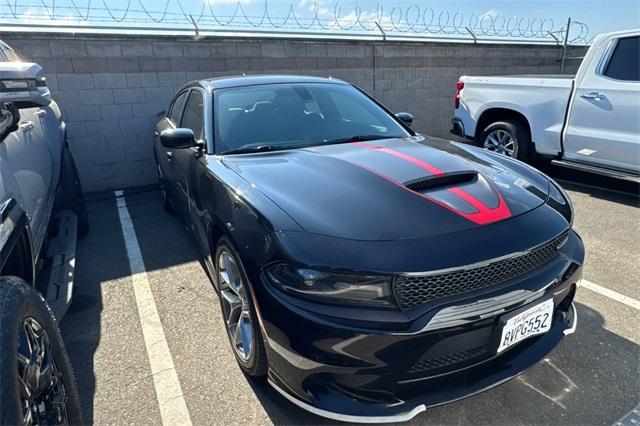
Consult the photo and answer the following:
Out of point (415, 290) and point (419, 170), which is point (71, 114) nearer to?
point (419, 170)

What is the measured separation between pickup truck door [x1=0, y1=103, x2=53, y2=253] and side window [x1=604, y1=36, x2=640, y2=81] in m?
5.85

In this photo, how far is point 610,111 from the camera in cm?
493

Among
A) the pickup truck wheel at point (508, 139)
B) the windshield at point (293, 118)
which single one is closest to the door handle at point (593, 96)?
the pickup truck wheel at point (508, 139)

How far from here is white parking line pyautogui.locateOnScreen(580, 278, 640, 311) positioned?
9.76ft

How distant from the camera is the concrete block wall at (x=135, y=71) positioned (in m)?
5.66

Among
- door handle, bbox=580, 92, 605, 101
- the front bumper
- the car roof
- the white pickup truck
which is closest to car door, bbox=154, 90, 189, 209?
the car roof

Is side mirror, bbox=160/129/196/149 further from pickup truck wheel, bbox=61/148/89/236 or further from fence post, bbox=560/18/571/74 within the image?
fence post, bbox=560/18/571/74

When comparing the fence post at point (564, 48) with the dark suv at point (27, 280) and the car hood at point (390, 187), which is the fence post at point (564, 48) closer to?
the car hood at point (390, 187)

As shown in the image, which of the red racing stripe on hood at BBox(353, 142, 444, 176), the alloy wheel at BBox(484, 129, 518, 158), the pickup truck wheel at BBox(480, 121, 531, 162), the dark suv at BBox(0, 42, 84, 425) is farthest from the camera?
the alloy wheel at BBox(484, 129, 518, 158)

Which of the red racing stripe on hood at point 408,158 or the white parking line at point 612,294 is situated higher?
the red racing stripe on hood at point 408,158

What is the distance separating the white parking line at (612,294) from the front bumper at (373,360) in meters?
1.65

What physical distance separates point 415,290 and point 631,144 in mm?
4482

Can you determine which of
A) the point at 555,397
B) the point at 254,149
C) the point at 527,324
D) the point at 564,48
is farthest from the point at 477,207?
the point at 564,48

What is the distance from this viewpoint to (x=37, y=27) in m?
5.45
